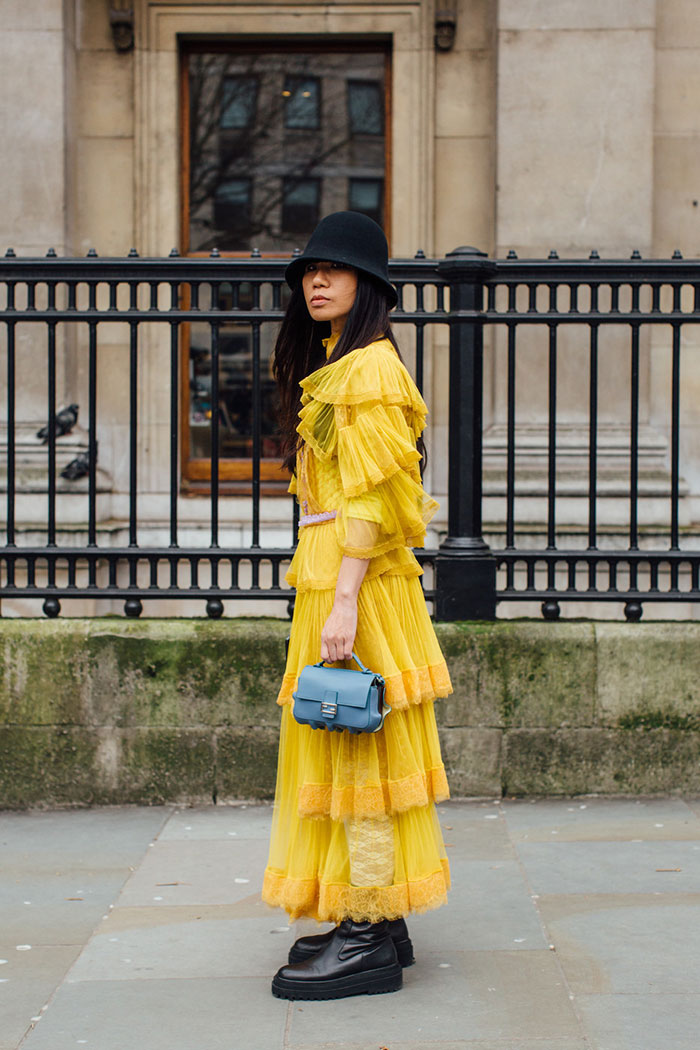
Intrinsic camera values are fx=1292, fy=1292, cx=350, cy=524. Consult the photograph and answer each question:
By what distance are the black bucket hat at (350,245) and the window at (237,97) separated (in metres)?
5.87

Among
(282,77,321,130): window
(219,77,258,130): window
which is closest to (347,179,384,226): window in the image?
(282,77,321,130): window

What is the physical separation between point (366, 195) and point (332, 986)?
6.62m

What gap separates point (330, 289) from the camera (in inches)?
141

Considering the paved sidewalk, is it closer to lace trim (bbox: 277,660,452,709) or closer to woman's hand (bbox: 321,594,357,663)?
lace trim (bbox: 277,660,452,709)

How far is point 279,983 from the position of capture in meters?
3.57

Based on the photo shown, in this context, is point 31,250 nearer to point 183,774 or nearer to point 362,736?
point 183,774

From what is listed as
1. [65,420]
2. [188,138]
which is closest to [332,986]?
[65,420]

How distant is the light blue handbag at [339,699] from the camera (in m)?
3.35

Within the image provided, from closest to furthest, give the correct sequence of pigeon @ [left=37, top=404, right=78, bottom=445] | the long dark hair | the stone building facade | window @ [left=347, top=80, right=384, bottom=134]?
the long dark hair → pigeon @ [left=37, top=404, right=78, bottom=445] → the stone building facade → window @ [left=347, top=80, right=384, bottom=134]

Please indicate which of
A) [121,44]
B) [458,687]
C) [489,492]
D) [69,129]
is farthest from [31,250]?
[458,687]

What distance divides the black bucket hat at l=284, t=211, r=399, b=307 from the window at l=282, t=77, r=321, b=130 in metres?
5.84

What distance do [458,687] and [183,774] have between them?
1.22 m

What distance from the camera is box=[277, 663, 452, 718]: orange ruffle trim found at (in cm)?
356

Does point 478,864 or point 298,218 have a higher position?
point 298,218
